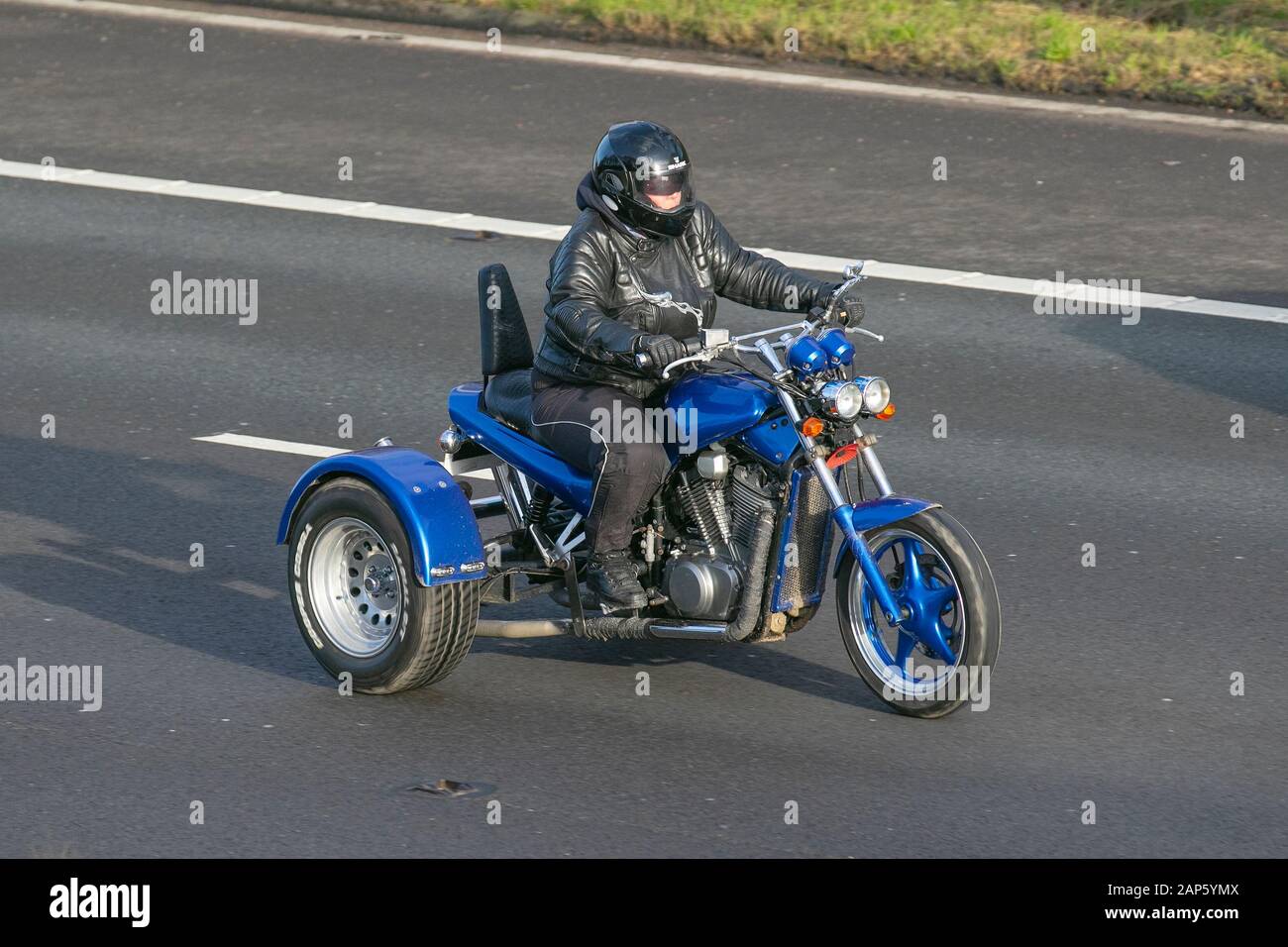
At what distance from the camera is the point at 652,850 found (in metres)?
6.41

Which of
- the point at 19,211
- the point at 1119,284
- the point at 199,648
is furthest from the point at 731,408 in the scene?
the point at 19,211

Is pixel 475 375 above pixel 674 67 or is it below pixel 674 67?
below

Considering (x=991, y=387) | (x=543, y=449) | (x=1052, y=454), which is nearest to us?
(x=543, y=449)

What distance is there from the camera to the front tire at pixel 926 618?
23.0 ft

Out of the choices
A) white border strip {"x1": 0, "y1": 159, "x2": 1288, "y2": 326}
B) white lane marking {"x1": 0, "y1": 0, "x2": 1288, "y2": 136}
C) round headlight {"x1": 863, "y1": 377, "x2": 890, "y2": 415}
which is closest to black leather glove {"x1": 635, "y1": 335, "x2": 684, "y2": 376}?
round headlight {"x1": 863, "y1": 377, "x2": 890, "y2": 415}

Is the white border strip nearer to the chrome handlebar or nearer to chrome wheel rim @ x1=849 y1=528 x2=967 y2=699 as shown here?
Result: the chrome handlebar

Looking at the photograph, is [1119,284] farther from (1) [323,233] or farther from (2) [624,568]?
(2) [624,568]

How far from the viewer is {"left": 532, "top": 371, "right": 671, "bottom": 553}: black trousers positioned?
7.38 metres

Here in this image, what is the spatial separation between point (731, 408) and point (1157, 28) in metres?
10.8

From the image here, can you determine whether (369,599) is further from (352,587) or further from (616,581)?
(616,581)

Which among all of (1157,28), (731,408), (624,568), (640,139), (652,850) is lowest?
(652,850)

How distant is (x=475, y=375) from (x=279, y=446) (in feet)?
3.88

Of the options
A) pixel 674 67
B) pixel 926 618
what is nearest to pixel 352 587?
pixel 926 618

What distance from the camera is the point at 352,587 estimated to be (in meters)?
7.80
